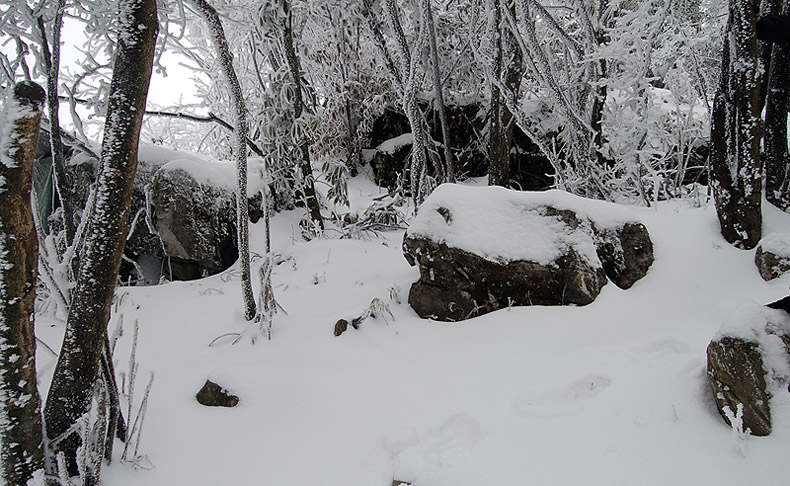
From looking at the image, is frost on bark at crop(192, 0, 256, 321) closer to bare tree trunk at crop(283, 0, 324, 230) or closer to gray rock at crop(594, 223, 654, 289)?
bare tree trunk at crop(283, 0, 324, 230)

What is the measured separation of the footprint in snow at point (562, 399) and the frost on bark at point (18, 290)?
204 cm

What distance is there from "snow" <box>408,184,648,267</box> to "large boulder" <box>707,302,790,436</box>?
1.29m

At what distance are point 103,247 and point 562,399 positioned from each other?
7.27 feet

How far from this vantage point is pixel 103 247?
1778mm

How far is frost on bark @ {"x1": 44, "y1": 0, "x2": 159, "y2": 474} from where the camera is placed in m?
1.76

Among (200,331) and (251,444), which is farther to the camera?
(200,331)

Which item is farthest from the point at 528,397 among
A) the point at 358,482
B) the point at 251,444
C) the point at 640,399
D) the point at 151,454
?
the point at 151,454

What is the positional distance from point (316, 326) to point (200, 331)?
887 mm

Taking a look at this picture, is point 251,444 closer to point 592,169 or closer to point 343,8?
point 592,169

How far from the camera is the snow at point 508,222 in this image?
3271 millimetres

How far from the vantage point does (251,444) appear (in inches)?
84.2

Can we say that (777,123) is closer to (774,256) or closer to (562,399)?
(774,256)

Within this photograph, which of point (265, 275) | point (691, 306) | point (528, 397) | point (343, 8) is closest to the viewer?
point (528, 397)

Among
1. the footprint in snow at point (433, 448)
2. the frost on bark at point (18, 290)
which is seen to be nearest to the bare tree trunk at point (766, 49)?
the footprint in snow at point (433, 448)
